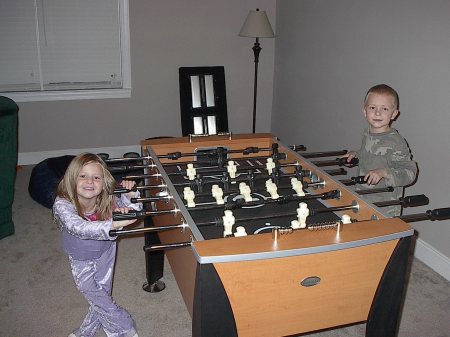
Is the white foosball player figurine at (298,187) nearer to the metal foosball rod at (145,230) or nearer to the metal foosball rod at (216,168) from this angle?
the metal foosball rod at (216,168)

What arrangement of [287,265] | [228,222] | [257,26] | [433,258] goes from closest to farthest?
1. [287,265]
2. [228,222]
3. [433,258]
4. [257,26]

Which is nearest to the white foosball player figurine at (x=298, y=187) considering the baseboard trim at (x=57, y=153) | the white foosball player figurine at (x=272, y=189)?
the white foosball player figurine at (x=272, y=189)

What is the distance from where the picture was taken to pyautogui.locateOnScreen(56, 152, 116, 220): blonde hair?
6.62 feet

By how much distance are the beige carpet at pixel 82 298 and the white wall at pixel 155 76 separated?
1565 mm

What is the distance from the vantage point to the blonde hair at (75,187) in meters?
2.02

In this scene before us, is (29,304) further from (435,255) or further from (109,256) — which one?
(435,255)

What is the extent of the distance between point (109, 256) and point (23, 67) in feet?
9.57

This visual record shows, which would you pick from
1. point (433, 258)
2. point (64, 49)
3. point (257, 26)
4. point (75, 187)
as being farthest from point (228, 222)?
point (64, 49)

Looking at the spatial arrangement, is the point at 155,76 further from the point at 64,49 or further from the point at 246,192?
the point at 246,192

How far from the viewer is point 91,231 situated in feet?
6.05

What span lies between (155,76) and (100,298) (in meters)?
2.98

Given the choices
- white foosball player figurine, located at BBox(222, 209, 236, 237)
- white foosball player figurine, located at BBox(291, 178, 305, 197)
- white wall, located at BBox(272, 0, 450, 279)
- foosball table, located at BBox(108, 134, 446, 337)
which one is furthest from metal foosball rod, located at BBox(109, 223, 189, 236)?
white wall, located at BBox(272, 0, 450, 279)

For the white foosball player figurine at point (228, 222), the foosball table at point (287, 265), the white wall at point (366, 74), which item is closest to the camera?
the foosball table at point (287, 265)

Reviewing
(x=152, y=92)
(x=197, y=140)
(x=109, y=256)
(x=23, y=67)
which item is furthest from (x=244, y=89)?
(x=109, y=256)
